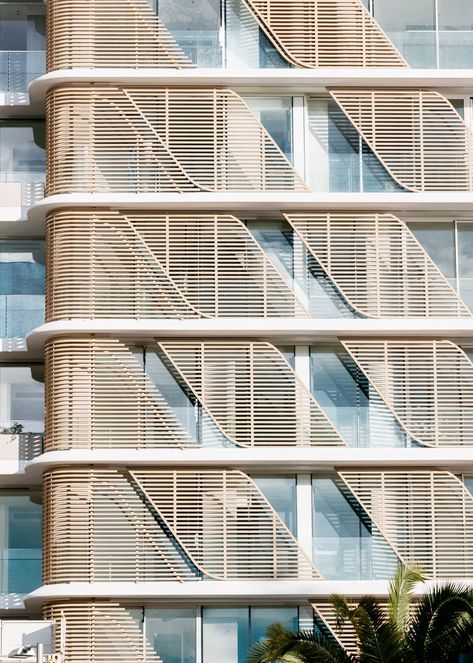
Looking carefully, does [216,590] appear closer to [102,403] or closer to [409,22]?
[102,403]

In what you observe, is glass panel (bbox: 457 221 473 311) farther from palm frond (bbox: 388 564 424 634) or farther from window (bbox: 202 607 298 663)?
window (bbox: 202 607 298 663)

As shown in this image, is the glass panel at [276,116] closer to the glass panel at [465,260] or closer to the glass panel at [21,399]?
the glass panel at [465,260]

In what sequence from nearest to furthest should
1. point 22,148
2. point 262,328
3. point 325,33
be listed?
point 262,328, point 325,33, point 22,148

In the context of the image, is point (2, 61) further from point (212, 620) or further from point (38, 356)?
point (212, 620)

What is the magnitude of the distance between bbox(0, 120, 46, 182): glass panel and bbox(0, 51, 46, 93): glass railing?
1.06 meters

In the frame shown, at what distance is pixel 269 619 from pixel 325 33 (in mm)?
13572

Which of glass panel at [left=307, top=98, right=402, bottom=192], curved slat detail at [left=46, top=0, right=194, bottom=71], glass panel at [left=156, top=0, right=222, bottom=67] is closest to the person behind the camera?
glass panel at [left=307, top=98, right=402, bottom=192]

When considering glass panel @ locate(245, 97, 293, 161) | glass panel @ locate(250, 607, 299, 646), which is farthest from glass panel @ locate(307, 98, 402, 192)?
glass panel @ locate(250, 607, 299, 646)

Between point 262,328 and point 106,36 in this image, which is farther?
point 106,36

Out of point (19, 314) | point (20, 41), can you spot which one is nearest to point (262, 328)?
point (19, 314)

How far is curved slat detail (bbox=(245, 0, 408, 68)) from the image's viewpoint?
48.9 metres

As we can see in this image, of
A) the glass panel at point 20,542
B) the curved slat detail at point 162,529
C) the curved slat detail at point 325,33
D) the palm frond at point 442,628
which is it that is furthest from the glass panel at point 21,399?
the palm frond at point 442,628

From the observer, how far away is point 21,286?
50469 millimetres

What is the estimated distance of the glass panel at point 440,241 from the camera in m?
48.8
